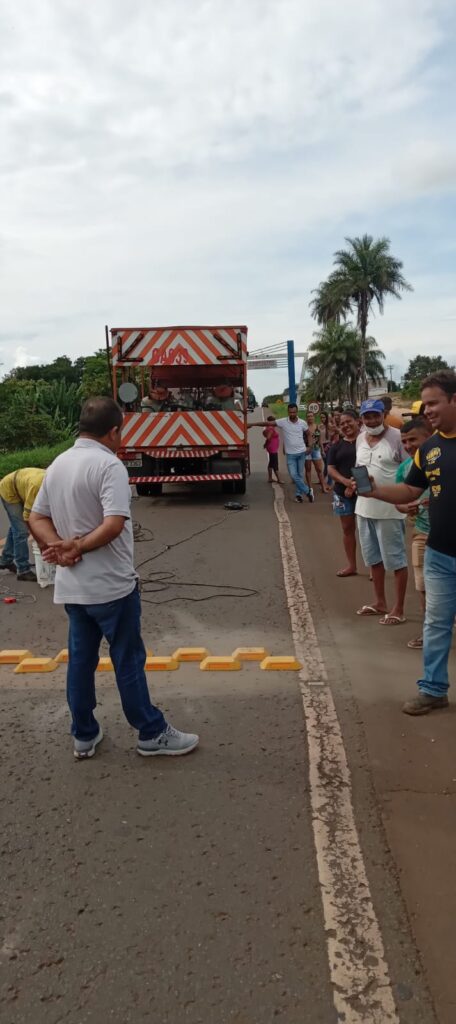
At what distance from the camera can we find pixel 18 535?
712cm

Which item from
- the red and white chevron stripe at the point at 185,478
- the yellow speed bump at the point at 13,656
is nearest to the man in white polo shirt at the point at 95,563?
the yellow speed bump at the point at 13,656

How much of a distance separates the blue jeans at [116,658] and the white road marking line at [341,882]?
831 mm

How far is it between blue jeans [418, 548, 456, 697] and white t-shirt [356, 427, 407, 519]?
1558mm

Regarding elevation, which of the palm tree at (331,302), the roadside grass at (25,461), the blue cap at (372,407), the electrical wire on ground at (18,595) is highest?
the palm tree at (331,302)

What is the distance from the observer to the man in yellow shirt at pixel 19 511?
6446 mm

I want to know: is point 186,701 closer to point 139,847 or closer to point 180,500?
point 139,847

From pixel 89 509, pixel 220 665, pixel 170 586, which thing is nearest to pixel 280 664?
pixel 220 665

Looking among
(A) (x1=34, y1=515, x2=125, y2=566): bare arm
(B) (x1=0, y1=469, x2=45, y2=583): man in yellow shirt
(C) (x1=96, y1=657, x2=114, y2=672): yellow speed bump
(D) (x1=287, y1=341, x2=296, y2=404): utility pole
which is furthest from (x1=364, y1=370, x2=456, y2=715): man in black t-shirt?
(D) (x1=287, y1=341, x2=296, y2=404): utility pole

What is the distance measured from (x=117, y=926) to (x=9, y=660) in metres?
2.79

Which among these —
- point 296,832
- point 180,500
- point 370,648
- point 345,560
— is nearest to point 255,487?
point 180,500

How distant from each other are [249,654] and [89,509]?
1.97 meters

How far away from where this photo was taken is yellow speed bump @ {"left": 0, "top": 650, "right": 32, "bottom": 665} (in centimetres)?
486

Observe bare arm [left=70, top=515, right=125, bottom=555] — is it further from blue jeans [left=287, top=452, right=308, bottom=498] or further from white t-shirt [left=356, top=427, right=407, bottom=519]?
blue jeans [left=287, top=452, right=308, bottom=498]

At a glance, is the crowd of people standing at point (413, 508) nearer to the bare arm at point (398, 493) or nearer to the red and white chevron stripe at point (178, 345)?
the bare arm at point (398, 493)
